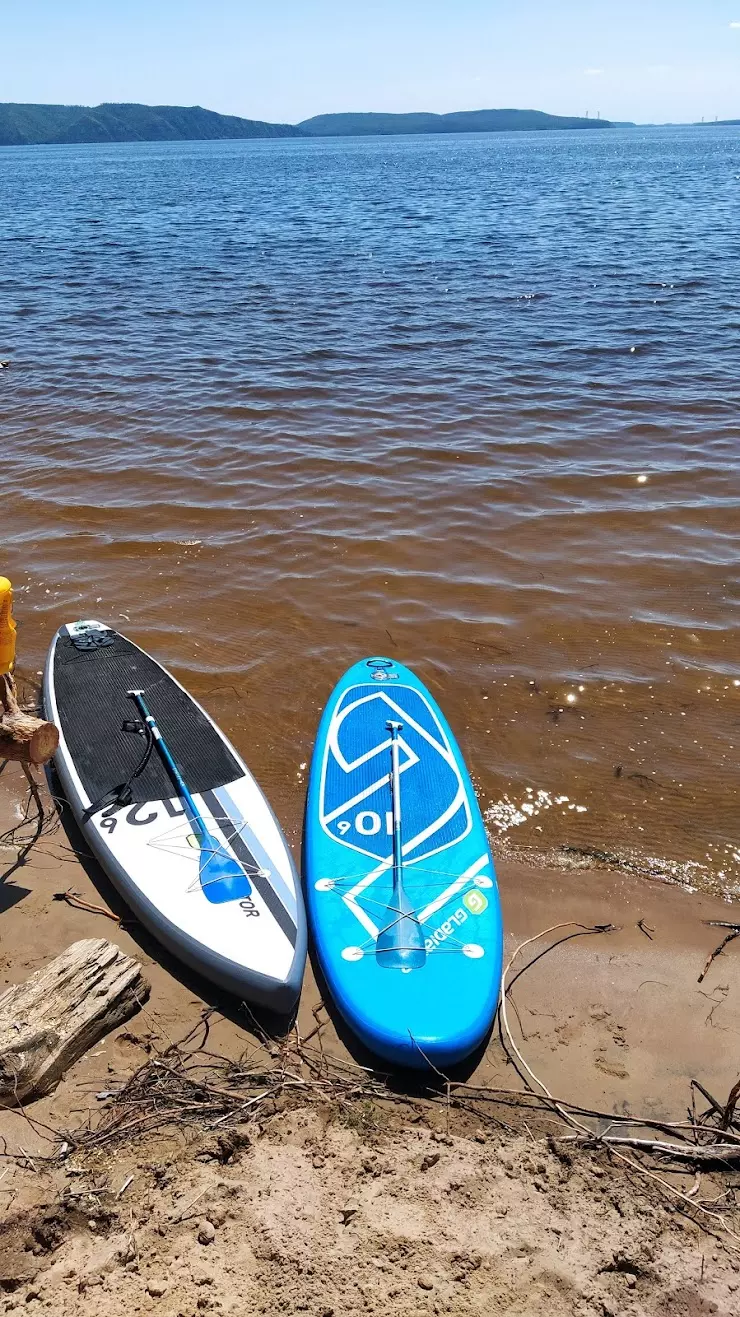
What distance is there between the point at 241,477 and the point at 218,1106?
7.92 metres

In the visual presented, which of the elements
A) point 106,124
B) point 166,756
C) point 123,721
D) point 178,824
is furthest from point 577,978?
point 106,124

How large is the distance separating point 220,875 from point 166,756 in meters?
1.09

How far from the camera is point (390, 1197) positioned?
303 centimetres

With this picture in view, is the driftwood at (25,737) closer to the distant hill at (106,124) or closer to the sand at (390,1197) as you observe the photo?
the sand at (390,1197)

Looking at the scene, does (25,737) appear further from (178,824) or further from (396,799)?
(396,799)

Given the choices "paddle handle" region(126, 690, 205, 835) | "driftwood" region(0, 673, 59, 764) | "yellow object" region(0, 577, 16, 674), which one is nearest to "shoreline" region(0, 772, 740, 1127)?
"paddle handle" region(126, 690, 205, 835)

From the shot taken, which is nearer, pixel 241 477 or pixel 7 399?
pixel 241 477

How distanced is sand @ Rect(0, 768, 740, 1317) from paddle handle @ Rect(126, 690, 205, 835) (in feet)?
3.74

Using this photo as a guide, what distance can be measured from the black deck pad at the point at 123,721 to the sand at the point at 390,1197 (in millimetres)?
1464

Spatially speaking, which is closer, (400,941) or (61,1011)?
(61,1011)

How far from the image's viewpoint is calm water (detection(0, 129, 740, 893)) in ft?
20.1

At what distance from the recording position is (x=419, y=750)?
18.5ft

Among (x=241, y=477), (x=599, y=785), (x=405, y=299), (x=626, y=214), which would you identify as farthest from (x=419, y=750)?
(x=626, y=214)

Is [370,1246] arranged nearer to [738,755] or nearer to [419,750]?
[419,750]
